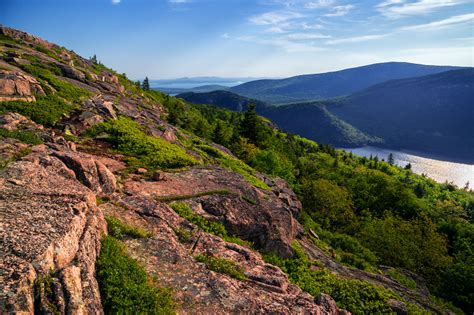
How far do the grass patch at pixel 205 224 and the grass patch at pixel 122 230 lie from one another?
11.0 feet

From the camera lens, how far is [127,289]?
891 cm

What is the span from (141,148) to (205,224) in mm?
10498

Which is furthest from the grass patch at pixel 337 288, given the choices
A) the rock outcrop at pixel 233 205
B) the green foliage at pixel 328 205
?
the green foliage at pixel 328 205

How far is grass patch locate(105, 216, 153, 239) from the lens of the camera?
1134 cm

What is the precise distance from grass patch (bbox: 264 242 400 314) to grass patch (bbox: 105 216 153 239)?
297 inches

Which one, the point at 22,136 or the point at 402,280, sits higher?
the point at 22,136

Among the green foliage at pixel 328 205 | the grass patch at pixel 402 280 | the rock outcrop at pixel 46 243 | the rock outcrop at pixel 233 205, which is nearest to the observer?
the rock outcrop at pixel 46 243

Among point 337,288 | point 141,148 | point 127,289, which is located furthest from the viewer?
point 141,148

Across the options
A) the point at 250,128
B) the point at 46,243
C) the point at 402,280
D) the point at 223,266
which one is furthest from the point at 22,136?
the point at 250,128

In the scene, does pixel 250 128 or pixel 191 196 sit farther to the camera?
pixel 250 128

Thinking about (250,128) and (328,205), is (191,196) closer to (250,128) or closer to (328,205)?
(328,205)

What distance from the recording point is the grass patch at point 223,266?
1152 centimetres

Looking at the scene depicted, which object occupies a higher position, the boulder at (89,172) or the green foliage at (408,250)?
the boulder at (89,172)

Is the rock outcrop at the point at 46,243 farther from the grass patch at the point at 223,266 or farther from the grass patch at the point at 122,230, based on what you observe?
the grass patch at the point at 223,266
